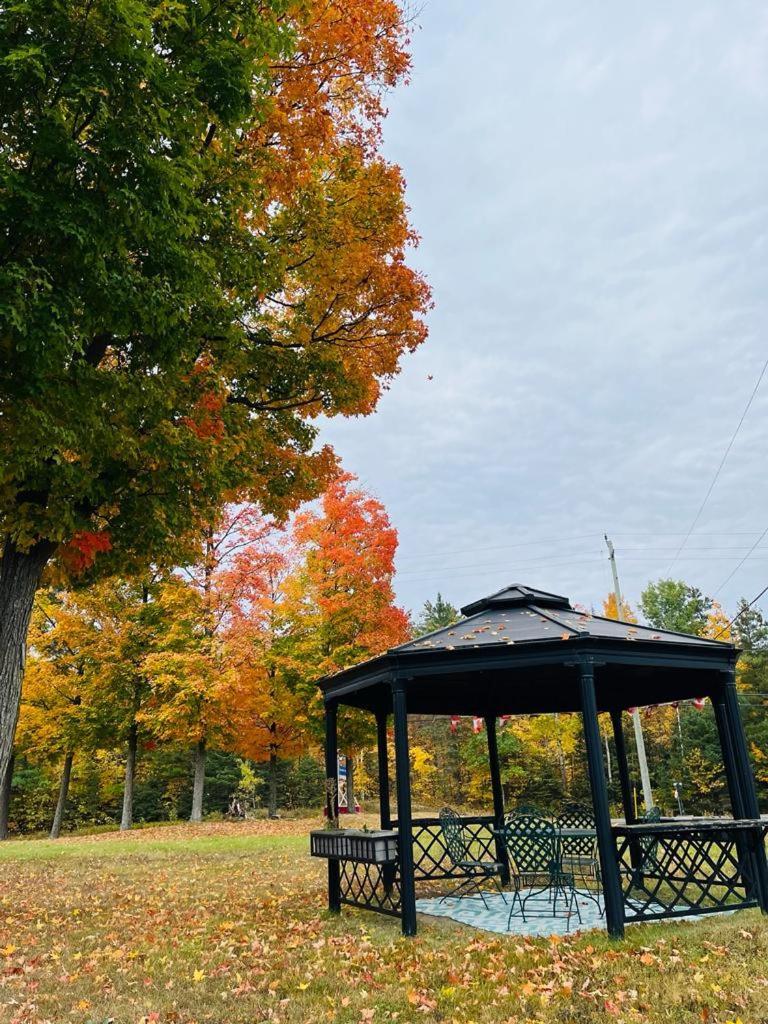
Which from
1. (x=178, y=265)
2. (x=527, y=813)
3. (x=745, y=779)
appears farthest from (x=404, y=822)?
(x=178, y=265)

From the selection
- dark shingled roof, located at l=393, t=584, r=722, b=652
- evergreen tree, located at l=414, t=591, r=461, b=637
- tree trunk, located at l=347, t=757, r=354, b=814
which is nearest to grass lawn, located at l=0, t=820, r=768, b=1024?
dark shingled roof, located at l=393, t=584, r=722, b=652

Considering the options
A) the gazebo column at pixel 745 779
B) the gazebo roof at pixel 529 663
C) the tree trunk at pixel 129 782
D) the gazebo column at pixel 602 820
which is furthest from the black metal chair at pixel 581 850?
the tree trunk at pixel 129 782

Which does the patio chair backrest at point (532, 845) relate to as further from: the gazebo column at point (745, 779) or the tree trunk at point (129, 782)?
the tree trunk at point (129, 782)

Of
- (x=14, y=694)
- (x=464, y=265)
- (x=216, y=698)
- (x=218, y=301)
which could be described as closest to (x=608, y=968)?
(x=14, y=694)

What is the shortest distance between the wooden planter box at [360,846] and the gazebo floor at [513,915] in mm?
1074

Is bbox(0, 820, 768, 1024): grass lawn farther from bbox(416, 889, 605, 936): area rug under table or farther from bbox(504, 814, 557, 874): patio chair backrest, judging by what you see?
bbox(504, 814, 557, 874): patio chair backrest

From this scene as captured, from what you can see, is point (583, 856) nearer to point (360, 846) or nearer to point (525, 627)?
point (360, 846)

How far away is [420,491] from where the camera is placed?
159 feet

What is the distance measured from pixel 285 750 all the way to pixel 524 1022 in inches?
754

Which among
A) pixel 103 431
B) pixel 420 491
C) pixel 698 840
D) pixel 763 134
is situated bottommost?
pixel 698 840

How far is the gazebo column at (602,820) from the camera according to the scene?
5836 mm

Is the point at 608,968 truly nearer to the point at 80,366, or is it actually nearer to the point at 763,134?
the point at 80,366

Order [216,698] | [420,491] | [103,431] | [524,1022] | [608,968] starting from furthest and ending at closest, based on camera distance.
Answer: [420,491] < [216,698] < [103,431] < [608,968] < [524,1022]

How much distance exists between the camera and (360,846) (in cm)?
702
